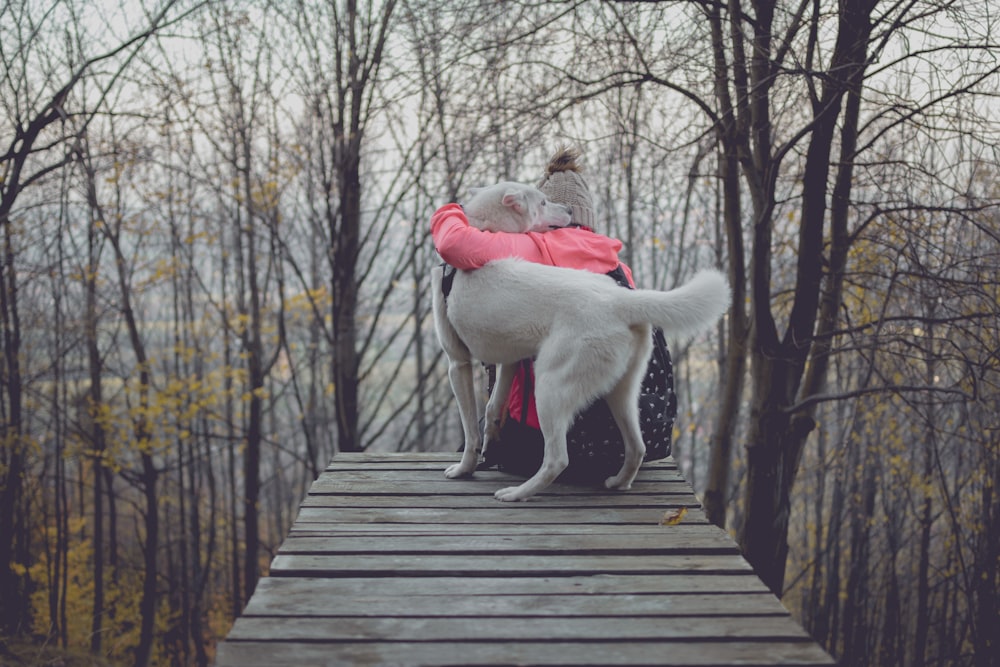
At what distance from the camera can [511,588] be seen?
7.27 feet

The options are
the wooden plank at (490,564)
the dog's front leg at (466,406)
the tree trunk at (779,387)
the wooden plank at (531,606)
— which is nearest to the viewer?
the wooden plank at (531,606)

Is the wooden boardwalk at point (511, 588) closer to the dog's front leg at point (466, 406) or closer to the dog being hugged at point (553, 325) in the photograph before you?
the dog's front leg at point (466, 406)

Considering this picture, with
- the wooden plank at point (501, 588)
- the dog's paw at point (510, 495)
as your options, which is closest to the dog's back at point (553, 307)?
the dog's paw at point (510, 495)

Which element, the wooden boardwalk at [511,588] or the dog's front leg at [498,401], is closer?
the wooden boardwalk at [511,588]

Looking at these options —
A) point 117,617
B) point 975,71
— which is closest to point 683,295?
point 975,71

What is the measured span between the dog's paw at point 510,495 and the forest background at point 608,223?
2.38 metres

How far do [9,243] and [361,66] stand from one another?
4.58m

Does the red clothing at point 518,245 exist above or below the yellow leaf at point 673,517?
above

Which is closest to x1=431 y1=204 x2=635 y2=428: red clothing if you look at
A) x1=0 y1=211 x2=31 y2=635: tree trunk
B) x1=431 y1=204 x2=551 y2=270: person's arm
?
x1=431 y1=204 x2=551 y2=270: person's arm

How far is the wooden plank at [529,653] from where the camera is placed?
1.74 m

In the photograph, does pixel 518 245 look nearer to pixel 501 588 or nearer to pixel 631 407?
pixel 631 407

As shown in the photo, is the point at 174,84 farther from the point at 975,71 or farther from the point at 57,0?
the point at 975,71

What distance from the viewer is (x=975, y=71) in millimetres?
3691

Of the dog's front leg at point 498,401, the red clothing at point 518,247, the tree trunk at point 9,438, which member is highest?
the red clothing at point 518,247
